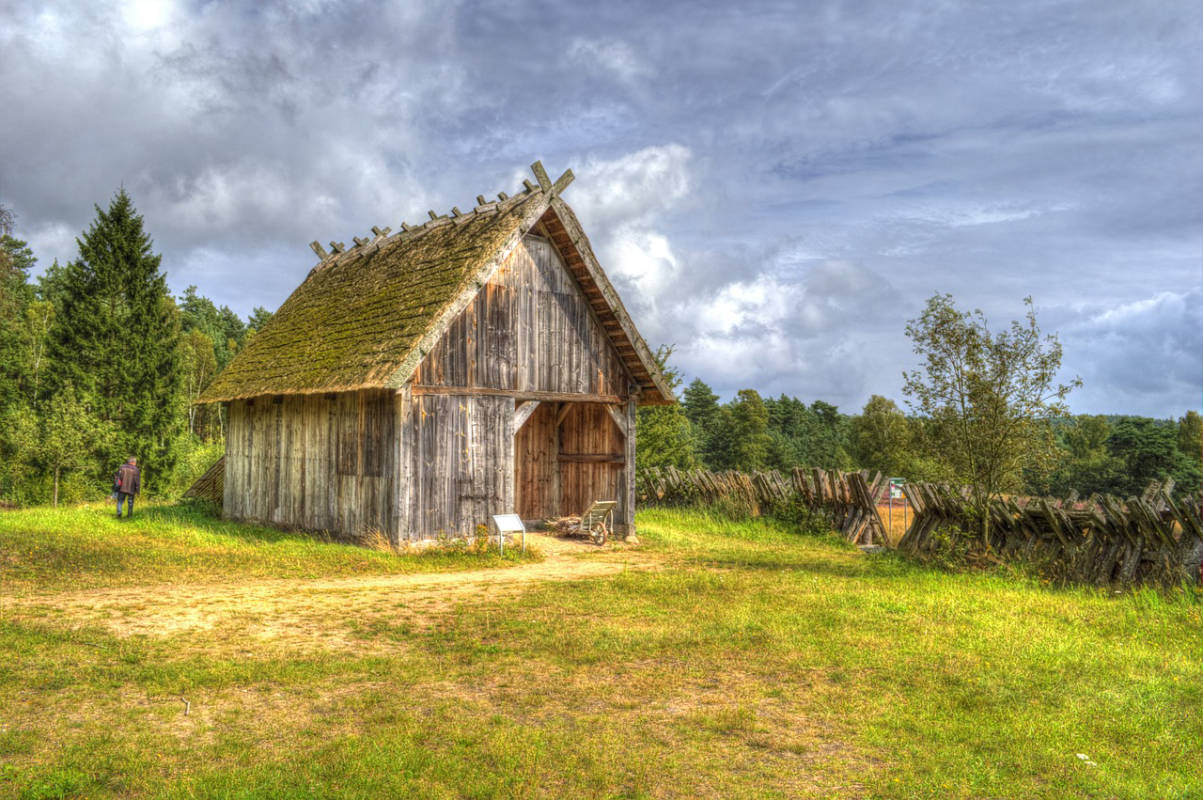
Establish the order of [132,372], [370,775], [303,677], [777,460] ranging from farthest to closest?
1. [777,460]
2. [132,372]
3. [303,677]
4. [370,775]

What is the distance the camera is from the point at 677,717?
20.6 feet

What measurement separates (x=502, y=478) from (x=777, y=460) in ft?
157

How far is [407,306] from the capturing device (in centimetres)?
1619

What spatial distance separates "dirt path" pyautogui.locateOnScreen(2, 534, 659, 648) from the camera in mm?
9117

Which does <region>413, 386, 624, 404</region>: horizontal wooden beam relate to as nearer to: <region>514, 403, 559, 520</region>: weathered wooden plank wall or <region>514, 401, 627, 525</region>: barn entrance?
<region>514, 401, 627, 525</region>: barn entrance

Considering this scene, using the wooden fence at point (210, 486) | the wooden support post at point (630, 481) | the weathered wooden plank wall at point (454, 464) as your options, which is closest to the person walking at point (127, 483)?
the wooden fence at point (210, 486)

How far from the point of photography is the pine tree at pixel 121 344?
118 feet

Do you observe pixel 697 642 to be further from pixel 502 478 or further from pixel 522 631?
pixel 502 478

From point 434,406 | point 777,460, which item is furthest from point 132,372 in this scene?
point 777,460

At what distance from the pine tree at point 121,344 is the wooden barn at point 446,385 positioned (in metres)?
19.3

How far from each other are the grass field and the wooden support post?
527 centimetres

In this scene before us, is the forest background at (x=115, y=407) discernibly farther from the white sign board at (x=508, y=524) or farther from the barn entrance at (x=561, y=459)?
the white sign board at (x=508, y=524)

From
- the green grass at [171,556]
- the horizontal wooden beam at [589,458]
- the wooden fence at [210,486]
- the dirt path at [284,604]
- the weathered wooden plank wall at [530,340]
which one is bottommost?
the dirt path at [284,604]

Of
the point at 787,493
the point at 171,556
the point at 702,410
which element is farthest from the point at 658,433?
the point at 702,410
